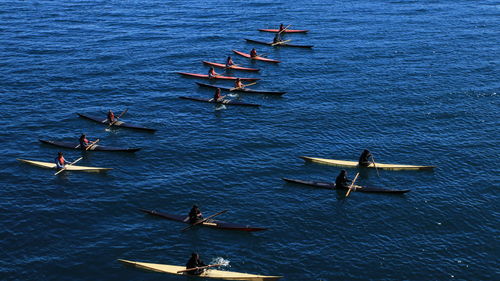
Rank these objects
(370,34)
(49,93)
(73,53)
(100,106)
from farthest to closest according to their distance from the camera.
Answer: (370,34), (73,53), (49,93), (100,106)

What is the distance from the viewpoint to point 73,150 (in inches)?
2564

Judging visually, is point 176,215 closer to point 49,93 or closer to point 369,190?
point 369,190

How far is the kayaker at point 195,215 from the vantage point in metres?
49.8

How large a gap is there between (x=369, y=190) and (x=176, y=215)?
777 inches

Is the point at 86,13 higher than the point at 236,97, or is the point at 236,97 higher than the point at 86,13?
the point at 86,13

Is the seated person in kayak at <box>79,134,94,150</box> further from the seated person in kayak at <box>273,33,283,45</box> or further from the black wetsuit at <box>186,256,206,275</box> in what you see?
the seated person in kayak at <box>273,33,283,45</box>

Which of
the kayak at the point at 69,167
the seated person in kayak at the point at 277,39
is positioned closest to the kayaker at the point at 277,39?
the seated person in kayak at the point at 277,39

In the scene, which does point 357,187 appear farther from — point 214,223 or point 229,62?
point 229,62

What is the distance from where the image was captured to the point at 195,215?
164 feet

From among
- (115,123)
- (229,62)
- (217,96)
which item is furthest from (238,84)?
(115,123)

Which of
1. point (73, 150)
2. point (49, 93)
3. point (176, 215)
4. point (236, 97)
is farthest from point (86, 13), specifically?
point (176, 215)

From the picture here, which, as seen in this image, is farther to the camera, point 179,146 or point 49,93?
point 49,93

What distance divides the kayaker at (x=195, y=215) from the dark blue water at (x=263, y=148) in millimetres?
1213

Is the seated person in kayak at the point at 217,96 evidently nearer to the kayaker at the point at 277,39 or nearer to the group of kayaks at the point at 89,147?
the group of kayaks at the point at 89,147
